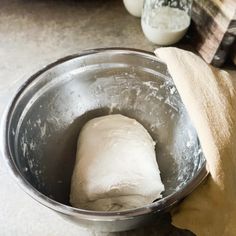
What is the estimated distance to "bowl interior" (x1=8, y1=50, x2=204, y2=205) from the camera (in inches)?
26.7

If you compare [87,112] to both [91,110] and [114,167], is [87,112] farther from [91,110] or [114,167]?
[114,167]

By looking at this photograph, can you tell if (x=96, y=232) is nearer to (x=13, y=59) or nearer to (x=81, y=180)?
(x=81, y=180)

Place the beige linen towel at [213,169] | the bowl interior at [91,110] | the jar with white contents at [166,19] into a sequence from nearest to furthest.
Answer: the beige linen towel at [213,169], the bowl interior at [91,110], the jar with white contents at [166,19]

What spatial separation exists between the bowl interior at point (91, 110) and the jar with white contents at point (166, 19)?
6.7 inches

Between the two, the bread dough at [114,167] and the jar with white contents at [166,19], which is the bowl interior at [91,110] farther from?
the jar with white contents at [166,19]

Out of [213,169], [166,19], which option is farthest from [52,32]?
[213,169]

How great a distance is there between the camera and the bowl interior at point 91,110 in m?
0.68

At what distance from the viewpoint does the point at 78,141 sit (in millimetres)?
733

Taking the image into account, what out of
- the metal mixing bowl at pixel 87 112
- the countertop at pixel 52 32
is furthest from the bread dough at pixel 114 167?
the countertop at pixel 52 32

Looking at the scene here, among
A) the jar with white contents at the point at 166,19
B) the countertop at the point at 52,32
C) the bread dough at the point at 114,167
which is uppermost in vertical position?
the jar with white contents at the point at 166,19

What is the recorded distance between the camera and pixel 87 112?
2.56 ft

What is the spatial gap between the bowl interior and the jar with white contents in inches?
6.7

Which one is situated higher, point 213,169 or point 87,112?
point 213,169

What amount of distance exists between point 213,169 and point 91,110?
11.3 inches
